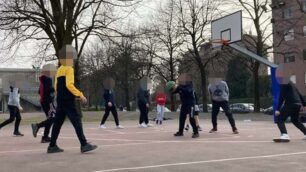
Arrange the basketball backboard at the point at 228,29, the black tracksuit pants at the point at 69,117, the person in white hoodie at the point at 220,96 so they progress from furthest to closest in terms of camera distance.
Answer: the basketball backboard at the point at 228,29 → the person in white hoodie at the point at 220,96 → the black tracksuit pants at the point at 69,117

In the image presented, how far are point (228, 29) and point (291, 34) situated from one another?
2758cm

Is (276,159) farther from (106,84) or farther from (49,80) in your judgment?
(106,84)

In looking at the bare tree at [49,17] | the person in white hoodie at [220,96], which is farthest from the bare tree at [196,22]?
the person in white hoodie at [220,96]

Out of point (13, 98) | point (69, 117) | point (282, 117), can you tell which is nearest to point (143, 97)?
point (13, 98)

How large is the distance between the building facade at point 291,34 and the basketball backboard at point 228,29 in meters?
2.89

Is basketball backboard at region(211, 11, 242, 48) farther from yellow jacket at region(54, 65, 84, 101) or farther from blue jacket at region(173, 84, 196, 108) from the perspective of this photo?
yellow jacket at region(54, 65, 84, 101)

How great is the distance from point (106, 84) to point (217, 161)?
443 inches

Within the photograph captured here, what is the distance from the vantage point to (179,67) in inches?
2147

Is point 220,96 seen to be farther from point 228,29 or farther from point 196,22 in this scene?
point 196,22

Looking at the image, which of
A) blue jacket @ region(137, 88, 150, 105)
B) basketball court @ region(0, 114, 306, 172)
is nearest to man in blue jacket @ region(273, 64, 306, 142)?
basketball court @ region(0, 114, 306, 172)

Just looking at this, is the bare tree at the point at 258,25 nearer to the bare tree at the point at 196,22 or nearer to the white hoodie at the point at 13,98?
the bare tree at the point at 196,22

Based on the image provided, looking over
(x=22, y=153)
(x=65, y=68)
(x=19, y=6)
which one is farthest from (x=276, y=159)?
(x=19, y=6)

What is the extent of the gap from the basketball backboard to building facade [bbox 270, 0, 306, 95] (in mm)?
2888

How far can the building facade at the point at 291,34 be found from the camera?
4393cm
